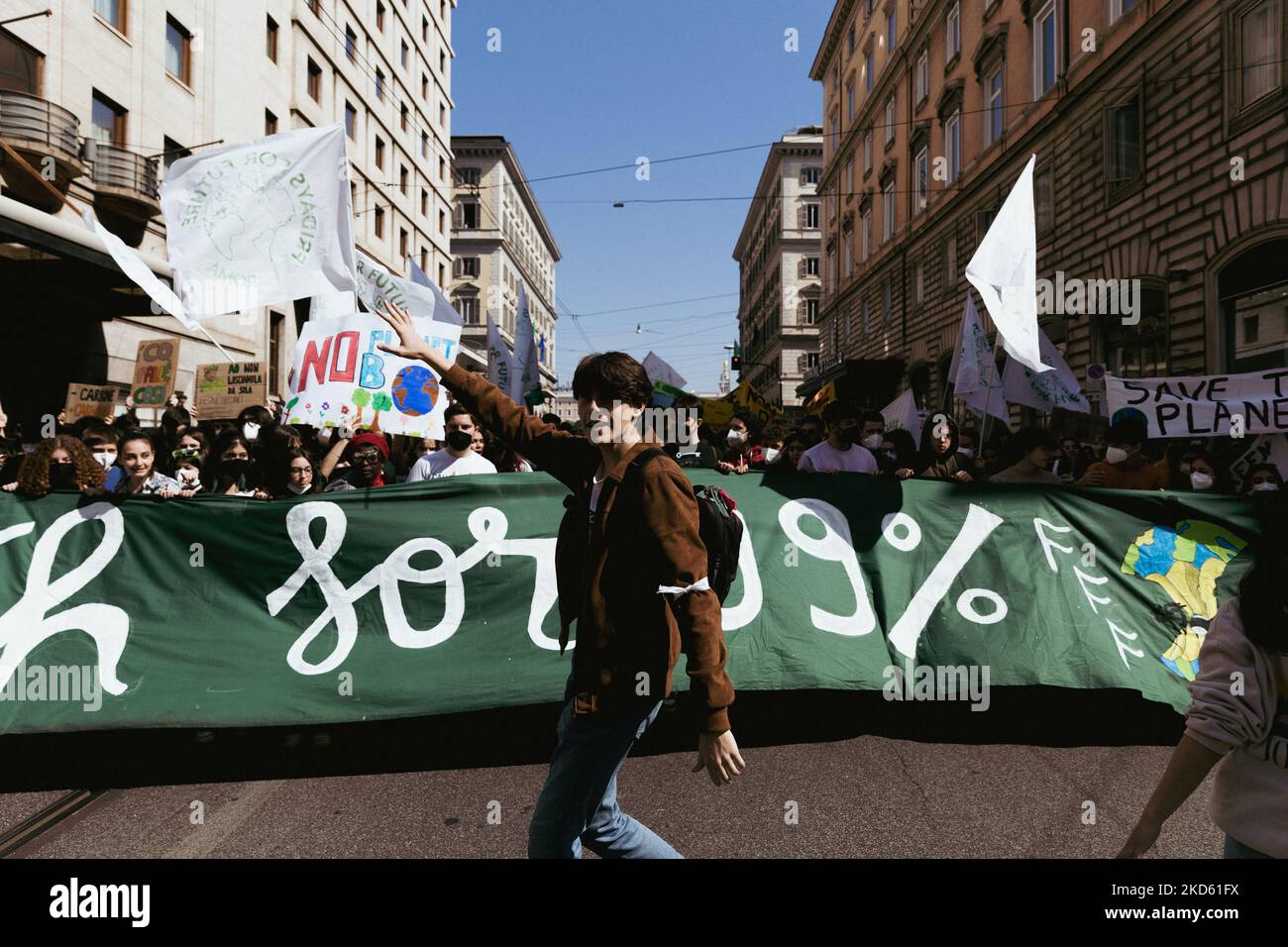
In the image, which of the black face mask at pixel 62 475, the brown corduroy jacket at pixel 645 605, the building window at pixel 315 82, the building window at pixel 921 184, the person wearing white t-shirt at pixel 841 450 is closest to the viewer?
the brown corduroy jacket at pixel 645 605

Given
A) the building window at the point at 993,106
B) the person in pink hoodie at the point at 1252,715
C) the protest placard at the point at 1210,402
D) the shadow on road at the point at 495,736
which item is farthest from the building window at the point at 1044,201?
the person in pink hoodie at the point at 1252,715

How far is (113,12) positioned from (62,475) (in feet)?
60.7

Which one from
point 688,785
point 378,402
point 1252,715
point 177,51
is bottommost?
point 688,785

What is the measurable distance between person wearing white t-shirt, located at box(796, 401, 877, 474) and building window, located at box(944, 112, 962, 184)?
1968cm

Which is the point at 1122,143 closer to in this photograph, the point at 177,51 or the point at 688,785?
the point at 688,785

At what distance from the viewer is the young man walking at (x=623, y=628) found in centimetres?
235

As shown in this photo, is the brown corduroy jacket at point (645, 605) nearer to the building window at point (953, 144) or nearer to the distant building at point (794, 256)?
the building window at point (953, 144)

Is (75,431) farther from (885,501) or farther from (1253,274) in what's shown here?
(1253,274)

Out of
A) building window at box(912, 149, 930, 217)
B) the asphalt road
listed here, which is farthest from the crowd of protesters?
building window at box(912, 149, 930, 217)

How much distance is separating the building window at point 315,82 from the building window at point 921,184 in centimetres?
2005

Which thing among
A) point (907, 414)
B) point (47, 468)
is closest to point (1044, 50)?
point (907, 414)

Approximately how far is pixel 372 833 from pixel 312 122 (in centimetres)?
3054

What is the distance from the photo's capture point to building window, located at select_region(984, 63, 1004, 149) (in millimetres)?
21578

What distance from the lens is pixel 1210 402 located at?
27.2 feet
